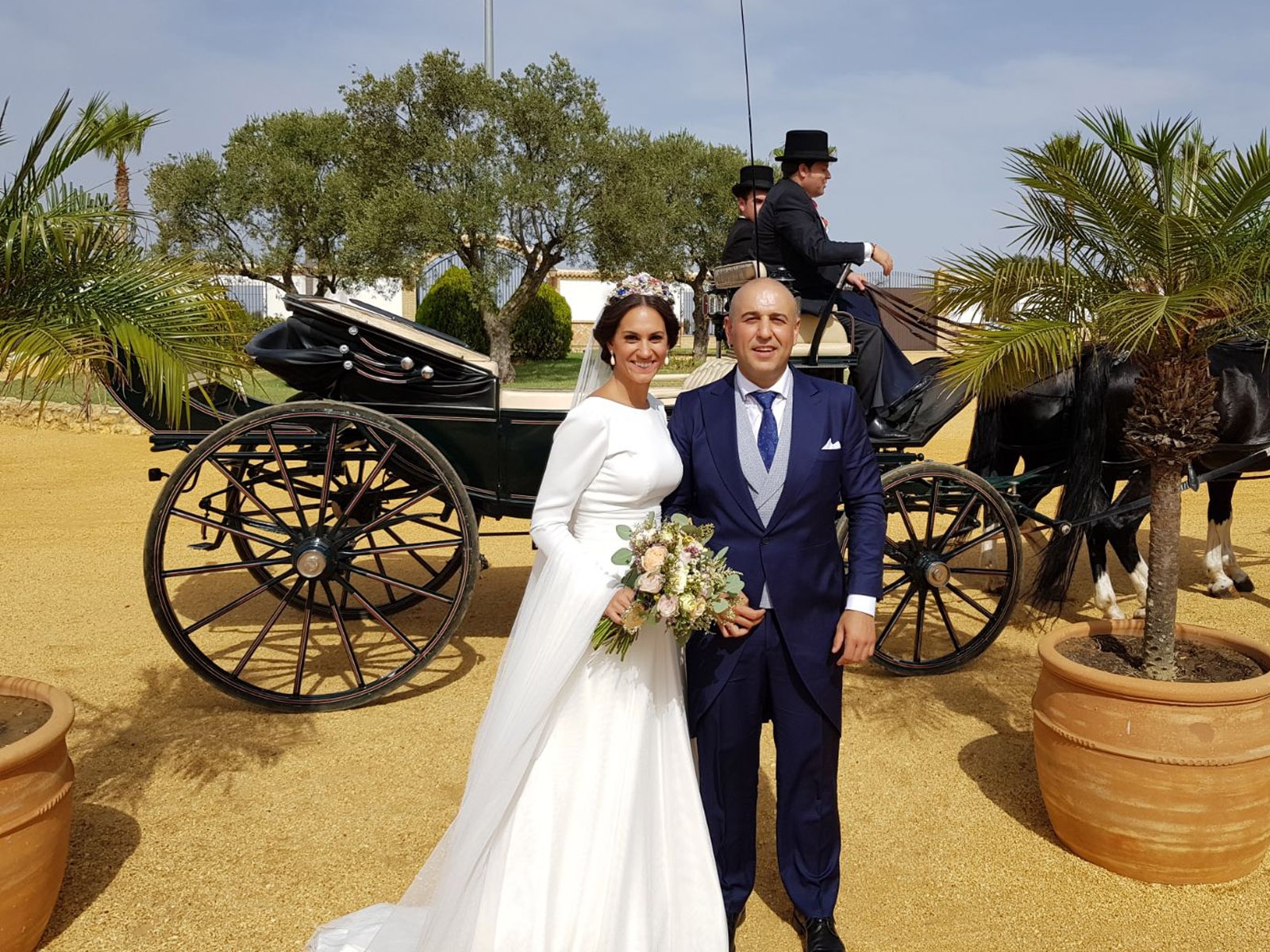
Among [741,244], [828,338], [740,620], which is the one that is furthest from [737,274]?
[740,620]

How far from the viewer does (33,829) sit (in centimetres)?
277

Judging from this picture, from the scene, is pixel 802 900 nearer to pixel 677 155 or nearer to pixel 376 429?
pixel 376 429

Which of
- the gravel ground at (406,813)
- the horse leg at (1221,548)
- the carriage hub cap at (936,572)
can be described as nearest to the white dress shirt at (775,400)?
the gravel ground at (406,813)

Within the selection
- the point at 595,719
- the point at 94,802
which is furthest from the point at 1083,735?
the point at 94,802

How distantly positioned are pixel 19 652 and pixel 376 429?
9.07 ft

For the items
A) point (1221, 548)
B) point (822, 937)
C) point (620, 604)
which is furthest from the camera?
point (1221, 548)

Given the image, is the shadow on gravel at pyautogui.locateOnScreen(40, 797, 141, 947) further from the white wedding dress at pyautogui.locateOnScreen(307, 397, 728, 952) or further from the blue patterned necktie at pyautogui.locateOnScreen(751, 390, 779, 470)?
the blue patterned necktie at pyautogui.locateOnScreen(751, 390, 779, 470)

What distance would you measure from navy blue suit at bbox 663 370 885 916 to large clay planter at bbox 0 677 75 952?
1.80 metres

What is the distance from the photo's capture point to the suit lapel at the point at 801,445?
2707mm

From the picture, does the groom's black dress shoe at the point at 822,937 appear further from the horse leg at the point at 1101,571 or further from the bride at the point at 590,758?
the horse leg at the point at 1101,571

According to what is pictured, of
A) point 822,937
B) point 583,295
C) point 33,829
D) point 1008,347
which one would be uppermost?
point 583,295

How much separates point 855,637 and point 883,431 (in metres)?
2.74

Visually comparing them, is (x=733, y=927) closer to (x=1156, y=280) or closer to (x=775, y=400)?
(x=775, y=400)

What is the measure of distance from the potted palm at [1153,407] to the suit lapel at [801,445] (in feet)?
4.15
